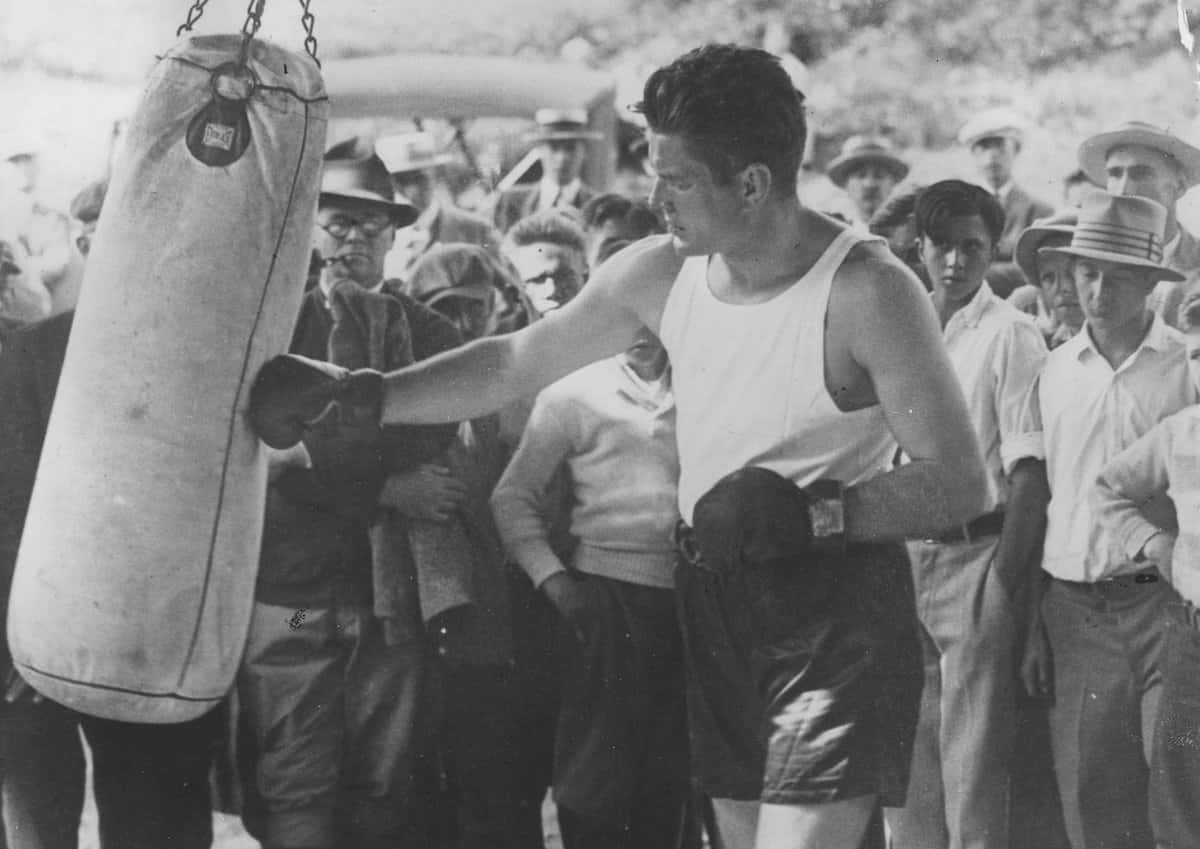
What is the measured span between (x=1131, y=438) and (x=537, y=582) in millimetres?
1387

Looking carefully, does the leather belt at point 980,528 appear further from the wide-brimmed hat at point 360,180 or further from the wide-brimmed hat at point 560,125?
the wide-brimmed hat at point 360,180

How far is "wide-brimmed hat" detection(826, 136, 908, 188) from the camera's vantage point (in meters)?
4.04

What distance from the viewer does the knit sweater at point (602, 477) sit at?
3.72 meters

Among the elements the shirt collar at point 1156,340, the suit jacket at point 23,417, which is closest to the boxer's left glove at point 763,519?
the shirt collar at point 1156,340

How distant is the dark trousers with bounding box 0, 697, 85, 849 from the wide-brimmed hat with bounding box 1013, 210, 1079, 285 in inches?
98.6

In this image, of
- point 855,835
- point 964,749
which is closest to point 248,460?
point 855,835

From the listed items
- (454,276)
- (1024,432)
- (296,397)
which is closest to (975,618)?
(1024,432)

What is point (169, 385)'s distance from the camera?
306 cm

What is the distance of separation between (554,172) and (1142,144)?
1.44 meters

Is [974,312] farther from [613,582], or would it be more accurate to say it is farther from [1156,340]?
[613,582]

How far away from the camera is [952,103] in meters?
3.81

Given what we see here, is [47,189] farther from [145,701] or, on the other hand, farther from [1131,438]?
[1131,438]

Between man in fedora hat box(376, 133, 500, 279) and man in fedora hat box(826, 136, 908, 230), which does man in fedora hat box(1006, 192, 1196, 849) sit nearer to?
man in fedora hat box(826, 136, 908, 230)

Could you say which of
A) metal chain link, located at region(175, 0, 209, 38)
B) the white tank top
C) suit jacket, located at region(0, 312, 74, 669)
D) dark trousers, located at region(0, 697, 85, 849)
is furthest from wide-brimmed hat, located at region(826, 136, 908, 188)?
dark trousers, located at region(0, 697, 85, 849)
